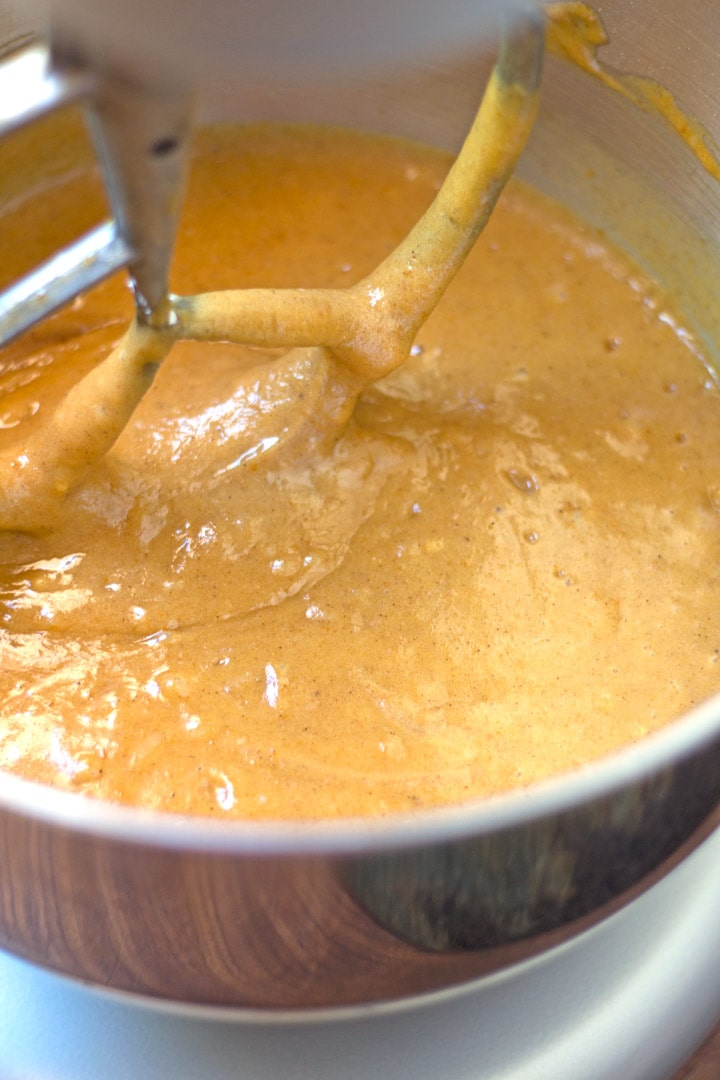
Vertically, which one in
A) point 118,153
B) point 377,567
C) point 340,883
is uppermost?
point 118,153

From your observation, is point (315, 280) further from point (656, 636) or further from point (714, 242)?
point (656, 636)

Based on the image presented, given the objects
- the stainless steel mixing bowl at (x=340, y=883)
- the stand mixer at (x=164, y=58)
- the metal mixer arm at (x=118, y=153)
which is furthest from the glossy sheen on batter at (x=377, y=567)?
the stand mixer at (x=164, y=58)

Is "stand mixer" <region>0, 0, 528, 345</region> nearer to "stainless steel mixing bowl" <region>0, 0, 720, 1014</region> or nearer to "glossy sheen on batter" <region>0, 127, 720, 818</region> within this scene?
"stainless steel mixing bowl" <region>0, 0, 720, 1014</region>

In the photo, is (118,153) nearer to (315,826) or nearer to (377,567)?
(315,826)

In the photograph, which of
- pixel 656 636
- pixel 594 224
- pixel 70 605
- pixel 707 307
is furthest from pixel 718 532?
pixel 70 605

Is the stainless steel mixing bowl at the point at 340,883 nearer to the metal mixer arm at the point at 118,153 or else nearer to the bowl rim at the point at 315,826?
the bowl rim at the point at 315,826

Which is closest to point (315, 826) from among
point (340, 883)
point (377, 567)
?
point (340, 883)

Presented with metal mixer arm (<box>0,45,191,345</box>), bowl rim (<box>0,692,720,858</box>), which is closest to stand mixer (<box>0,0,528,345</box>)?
metal mixer arm (<box>0,45,191,345</box>)
